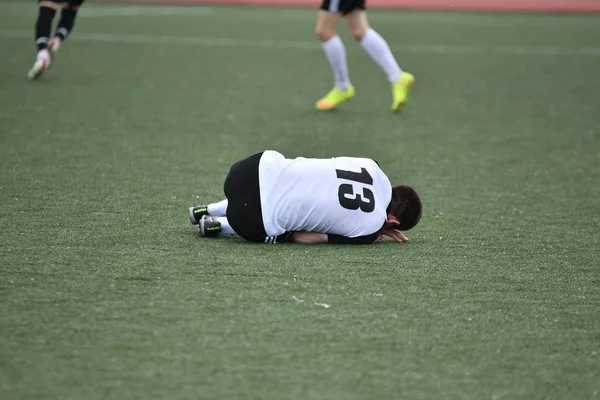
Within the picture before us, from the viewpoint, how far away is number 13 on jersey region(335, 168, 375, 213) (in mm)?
4184

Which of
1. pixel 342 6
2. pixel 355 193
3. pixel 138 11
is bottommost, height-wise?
pixel 138 11

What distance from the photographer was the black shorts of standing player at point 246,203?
13.8ft

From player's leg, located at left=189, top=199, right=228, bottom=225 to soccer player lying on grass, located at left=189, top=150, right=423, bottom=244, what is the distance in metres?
0.14

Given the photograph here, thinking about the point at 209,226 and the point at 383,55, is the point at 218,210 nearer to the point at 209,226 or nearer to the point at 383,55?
the point at 209,226

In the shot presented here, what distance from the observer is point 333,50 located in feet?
26.6

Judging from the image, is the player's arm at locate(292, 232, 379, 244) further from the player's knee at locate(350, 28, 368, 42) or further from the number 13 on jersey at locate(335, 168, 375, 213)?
the player's knee at locate(350, 28, 368, 42)

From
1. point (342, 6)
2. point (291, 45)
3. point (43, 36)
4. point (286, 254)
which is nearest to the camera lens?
point (286, 254)

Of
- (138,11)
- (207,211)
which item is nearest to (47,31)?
(207,211)

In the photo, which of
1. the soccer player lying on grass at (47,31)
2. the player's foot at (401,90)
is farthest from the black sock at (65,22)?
the player's foot at (401,90)

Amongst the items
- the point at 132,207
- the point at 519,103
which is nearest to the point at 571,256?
the point at 132,207

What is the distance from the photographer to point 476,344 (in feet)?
10.5

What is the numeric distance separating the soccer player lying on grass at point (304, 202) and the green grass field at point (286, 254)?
9 centimetres

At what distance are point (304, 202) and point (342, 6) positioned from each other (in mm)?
3977

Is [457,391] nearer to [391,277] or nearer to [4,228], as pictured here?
[391,277]
